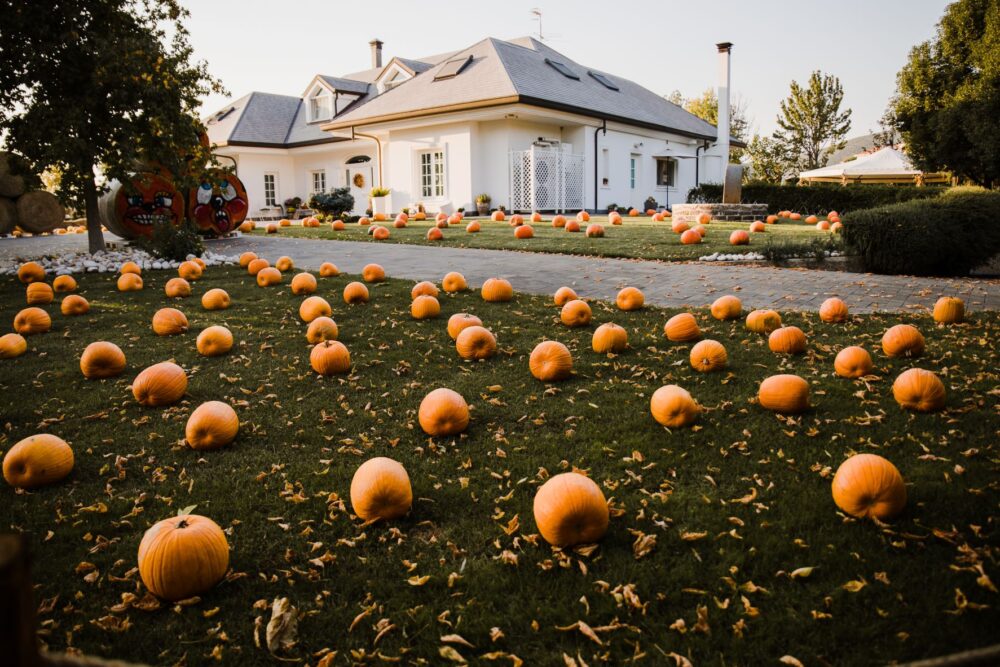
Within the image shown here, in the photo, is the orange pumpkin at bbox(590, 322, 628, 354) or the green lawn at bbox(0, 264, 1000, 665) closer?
the green lawn at bbox(0, 264, 1000, 665)

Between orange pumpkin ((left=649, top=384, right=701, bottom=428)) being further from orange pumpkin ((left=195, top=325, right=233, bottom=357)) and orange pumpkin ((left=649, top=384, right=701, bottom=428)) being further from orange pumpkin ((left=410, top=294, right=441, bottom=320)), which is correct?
orange pumpkin ((left=195, top=325, right=233, bottom=357))

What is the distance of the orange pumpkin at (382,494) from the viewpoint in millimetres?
2580

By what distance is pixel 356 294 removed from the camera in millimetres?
6641

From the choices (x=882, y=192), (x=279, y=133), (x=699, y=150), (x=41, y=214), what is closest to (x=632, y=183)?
(x=699, y=150)

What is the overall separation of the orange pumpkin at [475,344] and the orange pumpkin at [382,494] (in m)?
2.13

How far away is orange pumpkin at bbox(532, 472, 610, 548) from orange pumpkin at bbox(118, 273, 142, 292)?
23.5 feet

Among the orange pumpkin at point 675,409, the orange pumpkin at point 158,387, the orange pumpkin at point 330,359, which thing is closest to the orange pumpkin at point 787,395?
the orange pumpkin at point 675,409

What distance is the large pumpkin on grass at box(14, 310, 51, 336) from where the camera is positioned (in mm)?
5715

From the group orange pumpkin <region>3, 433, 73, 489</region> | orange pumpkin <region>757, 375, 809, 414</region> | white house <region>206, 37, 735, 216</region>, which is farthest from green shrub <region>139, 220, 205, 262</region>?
white house <region>206, 37, 735, 216</region>

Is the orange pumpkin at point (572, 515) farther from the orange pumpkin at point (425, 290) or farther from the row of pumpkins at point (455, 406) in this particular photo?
the orange pumpkin at point (425, 290)

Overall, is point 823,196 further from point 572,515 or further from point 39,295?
point 572,515

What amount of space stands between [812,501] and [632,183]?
1001 inches

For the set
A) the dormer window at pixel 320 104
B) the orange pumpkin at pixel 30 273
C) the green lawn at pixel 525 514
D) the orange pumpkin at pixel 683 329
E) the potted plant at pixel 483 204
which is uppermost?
the dormer window at pixel 320 104

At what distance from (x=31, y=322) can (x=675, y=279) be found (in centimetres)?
669
